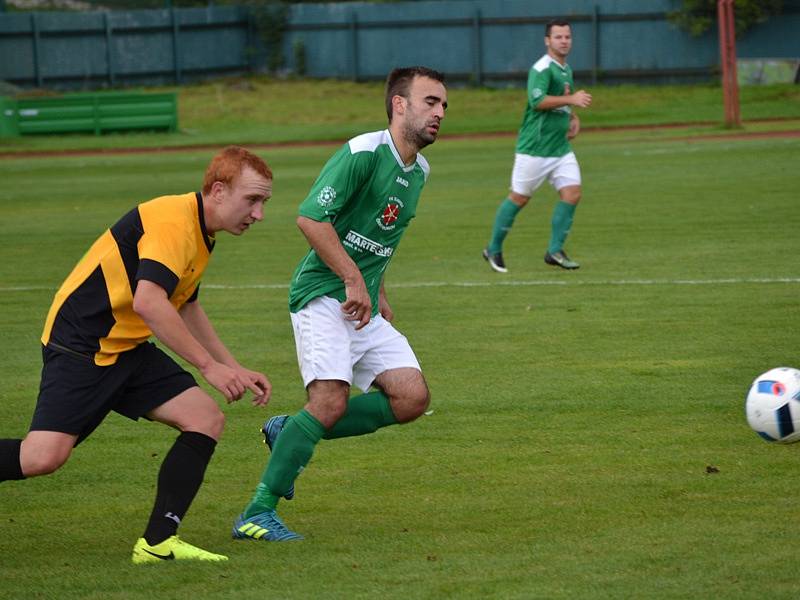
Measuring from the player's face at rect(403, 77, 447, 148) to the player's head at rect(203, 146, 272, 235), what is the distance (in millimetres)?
905

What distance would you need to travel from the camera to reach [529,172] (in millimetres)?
14133

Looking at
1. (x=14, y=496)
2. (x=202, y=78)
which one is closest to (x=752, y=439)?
(x=14, y=496)

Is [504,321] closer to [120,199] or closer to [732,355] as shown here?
[732,355]

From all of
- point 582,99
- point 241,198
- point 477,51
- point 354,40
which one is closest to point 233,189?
point 241,198

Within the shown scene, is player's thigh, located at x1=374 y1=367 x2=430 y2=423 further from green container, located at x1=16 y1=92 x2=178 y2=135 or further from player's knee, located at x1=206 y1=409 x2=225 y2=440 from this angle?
green container, located at x1=16 y1=92 x2=178 y2=135

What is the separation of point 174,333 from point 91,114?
32.8 metres

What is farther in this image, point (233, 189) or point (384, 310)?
point (384, 310)

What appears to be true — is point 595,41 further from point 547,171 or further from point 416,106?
point 416,106

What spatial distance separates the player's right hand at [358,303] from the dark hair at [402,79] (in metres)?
0.82

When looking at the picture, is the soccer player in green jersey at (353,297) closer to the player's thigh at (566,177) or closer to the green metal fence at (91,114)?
the player's thigh at (566,177)

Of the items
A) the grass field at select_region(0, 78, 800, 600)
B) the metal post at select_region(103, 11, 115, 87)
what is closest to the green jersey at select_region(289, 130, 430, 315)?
the grass field at select_region(0, 78, 800, 600)

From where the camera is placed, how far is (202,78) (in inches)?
1907

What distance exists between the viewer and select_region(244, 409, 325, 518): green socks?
19.2 ft

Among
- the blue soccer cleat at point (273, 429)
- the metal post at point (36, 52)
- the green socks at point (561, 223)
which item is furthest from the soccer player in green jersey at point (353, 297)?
the metal post at point (36, 52)
